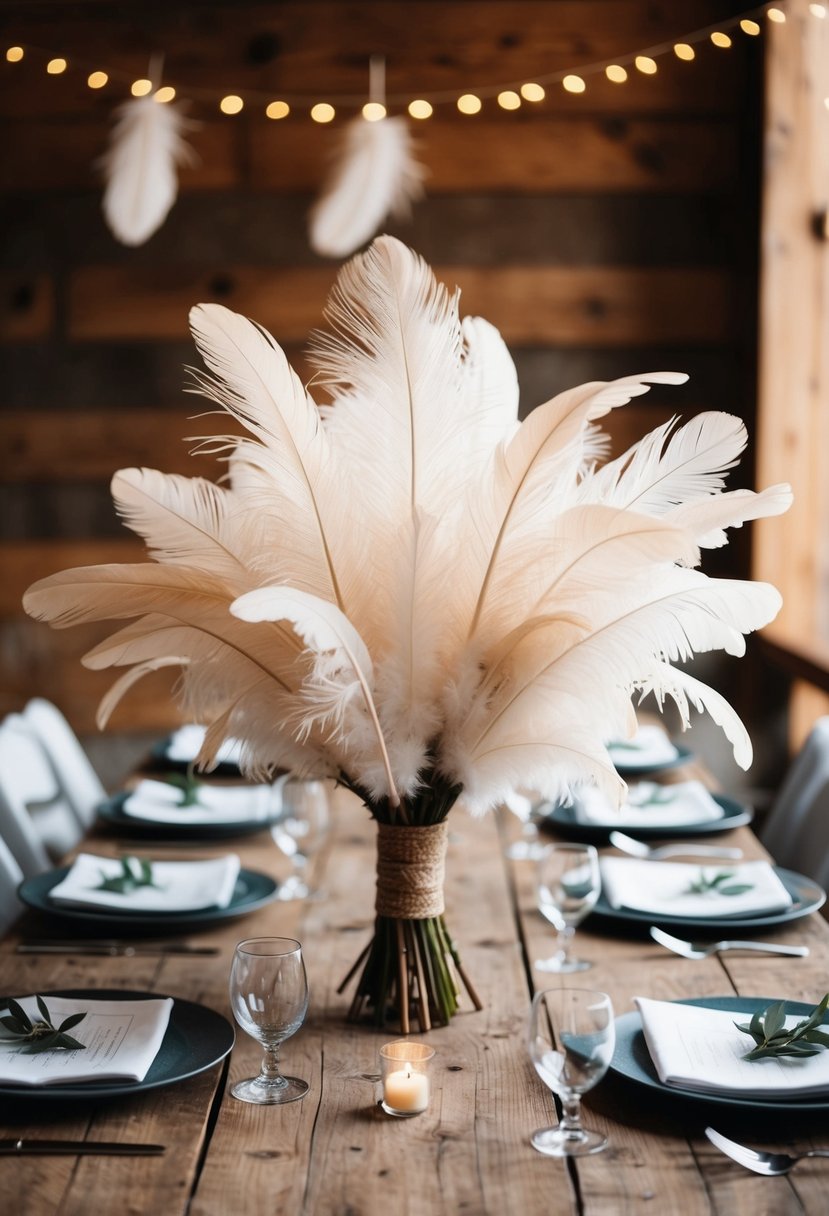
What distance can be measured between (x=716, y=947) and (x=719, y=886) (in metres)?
0.21

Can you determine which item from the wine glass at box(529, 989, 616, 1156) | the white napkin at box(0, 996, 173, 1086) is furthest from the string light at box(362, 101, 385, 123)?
the wine glass at box(529, 989, 616, 1156)

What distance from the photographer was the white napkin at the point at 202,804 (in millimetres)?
2252

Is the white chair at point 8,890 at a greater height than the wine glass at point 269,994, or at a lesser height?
lesser

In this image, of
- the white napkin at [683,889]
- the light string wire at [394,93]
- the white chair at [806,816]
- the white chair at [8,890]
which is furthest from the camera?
the light string wire at [394,93]

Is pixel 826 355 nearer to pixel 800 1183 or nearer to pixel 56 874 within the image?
pixel 56 874

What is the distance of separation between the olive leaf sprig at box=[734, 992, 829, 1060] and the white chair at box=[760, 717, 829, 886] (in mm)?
943

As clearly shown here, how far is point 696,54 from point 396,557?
114 inches

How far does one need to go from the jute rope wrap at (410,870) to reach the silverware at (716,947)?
362 millimetres

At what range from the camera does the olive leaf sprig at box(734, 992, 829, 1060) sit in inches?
48.3

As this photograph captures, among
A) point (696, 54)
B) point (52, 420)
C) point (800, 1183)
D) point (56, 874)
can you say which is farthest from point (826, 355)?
point (800, 1183)

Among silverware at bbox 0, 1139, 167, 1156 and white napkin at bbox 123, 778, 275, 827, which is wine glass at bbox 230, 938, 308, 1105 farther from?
white napkin at bbox 123, 778, 275, 827

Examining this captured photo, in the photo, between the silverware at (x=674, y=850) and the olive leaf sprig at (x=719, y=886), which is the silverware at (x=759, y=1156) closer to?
the olive leaf sprig at (x=719, y=886)

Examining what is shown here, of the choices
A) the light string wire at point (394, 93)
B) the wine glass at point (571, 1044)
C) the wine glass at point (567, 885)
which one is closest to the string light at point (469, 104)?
the light string wire at point (394, 93)

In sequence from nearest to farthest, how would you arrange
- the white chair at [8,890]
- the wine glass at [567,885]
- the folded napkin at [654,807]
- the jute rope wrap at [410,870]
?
the jute rope wrap at [410,870] < the wine glass at [567,885] < the white chair at [8,890] < the folded napkin at [654,807]
